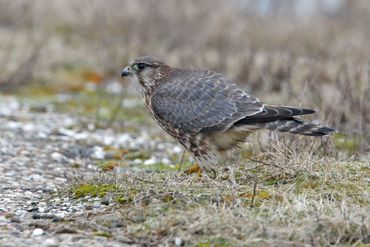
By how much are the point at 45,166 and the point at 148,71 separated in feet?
3.88

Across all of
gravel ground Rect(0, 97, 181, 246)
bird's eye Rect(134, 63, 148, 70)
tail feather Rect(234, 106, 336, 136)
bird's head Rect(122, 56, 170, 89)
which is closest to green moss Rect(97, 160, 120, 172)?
gravel ground Rect(0, 97, 181, 246)

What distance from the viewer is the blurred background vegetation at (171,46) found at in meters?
9.49

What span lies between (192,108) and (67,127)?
2751mm

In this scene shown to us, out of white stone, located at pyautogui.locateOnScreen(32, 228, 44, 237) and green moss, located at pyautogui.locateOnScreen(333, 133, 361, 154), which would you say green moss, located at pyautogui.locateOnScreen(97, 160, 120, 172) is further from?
green moss, located at pyautogui.locateOnScreen(333, 133, 361, 154)

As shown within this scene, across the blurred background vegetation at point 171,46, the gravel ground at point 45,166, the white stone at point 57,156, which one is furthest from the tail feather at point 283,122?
the blurred background vegetation at point 171,46

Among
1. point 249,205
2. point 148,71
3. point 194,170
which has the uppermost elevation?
point 148,71

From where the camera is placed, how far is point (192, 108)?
5645 mm

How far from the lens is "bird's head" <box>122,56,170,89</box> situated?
6262 mm

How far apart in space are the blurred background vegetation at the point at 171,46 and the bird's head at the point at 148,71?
196 cm

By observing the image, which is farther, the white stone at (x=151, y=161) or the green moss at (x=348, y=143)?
the white stone at (x=151, y=161)

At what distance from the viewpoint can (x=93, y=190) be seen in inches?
199

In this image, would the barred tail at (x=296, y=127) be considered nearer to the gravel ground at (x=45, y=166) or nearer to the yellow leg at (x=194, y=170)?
the yellow leg at (x=194, y=170)

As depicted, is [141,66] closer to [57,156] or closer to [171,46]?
[57,156]

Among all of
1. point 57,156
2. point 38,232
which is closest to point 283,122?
point 38,232
